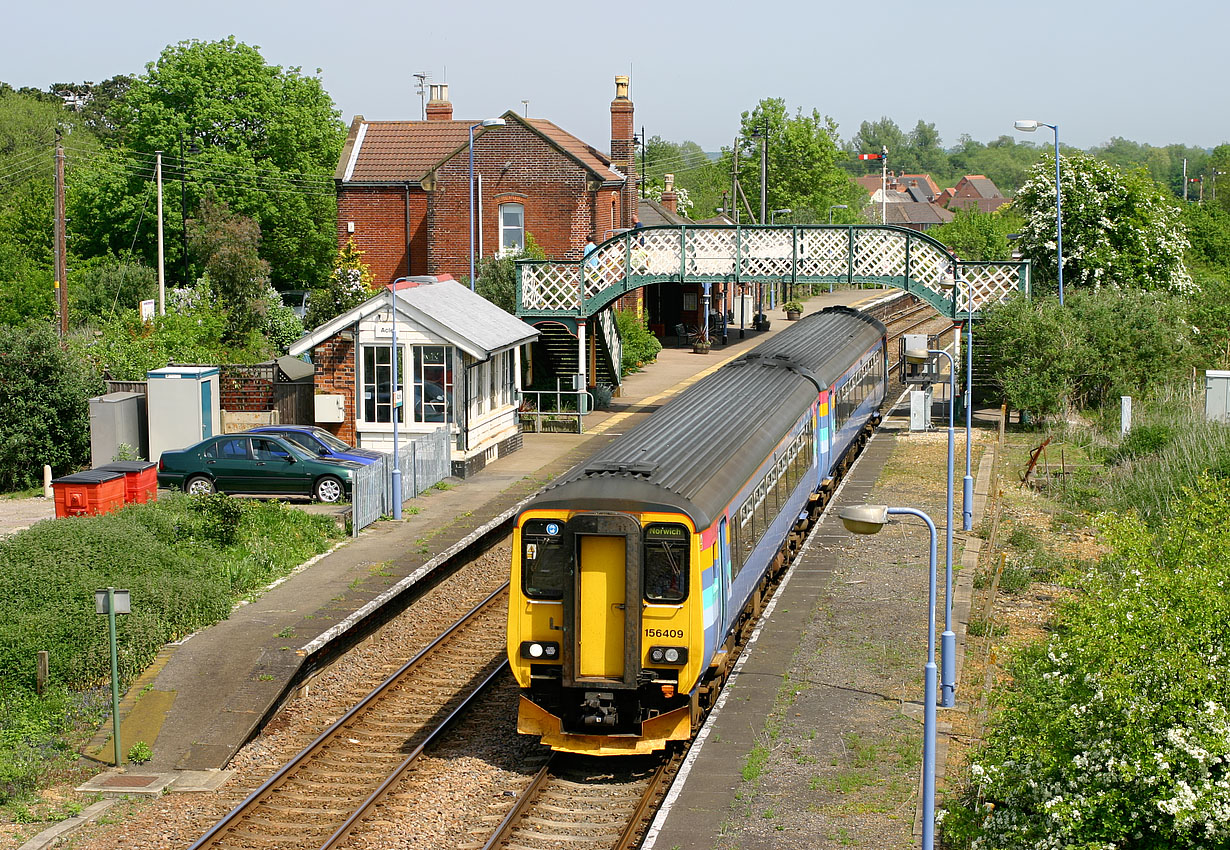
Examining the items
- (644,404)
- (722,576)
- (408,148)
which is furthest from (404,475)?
(408,148)

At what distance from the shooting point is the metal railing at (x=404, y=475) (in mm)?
21734

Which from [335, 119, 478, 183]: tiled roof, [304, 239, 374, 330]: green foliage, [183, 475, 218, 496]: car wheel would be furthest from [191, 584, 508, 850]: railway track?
[335, 119, 478, 183]: tiled roof

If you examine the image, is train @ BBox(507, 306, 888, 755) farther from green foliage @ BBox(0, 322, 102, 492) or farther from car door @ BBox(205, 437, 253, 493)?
green foliage @ BBox(0, 322, 102, 492)

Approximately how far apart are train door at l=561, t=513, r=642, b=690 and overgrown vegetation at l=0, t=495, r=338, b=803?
5.32 m

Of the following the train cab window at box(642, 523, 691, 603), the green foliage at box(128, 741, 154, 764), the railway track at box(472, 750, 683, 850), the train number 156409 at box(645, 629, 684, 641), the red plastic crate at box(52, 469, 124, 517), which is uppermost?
the train cab window at box(642, 523, 691, 603)

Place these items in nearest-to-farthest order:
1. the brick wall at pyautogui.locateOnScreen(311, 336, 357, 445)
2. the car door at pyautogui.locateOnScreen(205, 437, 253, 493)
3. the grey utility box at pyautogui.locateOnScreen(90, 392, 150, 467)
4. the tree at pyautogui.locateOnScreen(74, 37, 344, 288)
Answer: the car door at pyautogui.locateOnScreen(205, 437, 253, 493) < the grey utility box at pyautogui.locateOnScreen(90, 392, 150, 467) < the brick wall at pyautogui.locateOnScreen(311, 336, 357, 445) < the tree at pyautogui.locateOnScreen(74, 37, 344, 288)

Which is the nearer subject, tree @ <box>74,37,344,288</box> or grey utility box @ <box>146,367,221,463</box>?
grey utility box @ <box>146,367,221,463</box>

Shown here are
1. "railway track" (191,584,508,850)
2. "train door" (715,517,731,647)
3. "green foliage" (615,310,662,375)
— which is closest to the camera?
"railway track" (191,584,508,850)

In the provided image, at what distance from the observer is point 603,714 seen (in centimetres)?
1202

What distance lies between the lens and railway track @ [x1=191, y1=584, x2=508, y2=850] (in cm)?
1152

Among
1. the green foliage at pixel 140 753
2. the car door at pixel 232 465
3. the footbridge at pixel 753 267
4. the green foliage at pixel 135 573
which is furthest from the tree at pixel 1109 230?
the green foliage at pixel 140 753

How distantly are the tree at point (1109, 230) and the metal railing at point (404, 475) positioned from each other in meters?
21.1

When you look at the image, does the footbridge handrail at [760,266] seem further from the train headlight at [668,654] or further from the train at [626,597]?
the train headlight at [668,654]

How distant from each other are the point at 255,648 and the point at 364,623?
2.19 metres
